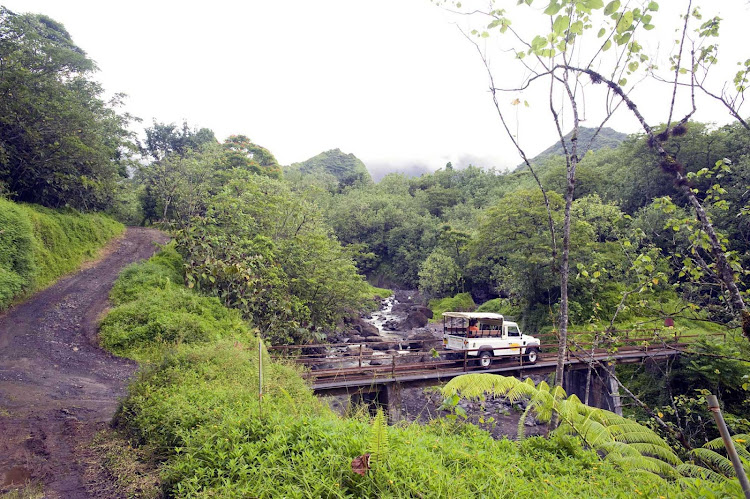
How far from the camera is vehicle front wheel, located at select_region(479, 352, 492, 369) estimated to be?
14.3m

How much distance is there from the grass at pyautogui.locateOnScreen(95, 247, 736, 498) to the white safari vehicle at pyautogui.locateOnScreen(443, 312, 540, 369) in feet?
28.6

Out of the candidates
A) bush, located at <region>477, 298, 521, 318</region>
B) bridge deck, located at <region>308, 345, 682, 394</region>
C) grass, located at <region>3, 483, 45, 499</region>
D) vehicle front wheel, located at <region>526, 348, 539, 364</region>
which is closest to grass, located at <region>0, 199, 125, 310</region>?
grass, located at <region>3, 483, 45, 499</region>

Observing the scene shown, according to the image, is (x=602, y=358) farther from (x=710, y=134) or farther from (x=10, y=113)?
(x=10, y=113)

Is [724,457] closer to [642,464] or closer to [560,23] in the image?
[642,464]

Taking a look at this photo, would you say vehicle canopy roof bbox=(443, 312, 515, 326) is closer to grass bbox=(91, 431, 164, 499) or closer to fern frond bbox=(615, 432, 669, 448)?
fern frond bbox=(615, 432, 669, 448)

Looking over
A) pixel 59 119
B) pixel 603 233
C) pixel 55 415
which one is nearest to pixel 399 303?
pixel 603 233

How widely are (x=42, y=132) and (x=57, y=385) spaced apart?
12.8 meters

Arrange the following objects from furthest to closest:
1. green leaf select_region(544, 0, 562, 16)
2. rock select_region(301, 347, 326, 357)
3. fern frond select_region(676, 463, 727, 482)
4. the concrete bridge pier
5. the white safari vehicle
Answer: the concrete bridge pier → rock select_region(301, 347, 326, 357) → the white safari vehicle → fern frond select_region(676, 463, 727, 482) → green leaf select_region(544, 0, 562, 16)

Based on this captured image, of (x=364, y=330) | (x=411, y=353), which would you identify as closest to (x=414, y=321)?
(x=364, y=330)

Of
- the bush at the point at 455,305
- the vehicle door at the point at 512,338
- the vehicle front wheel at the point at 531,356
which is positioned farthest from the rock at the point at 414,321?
the vehicle door at the point at 512,338

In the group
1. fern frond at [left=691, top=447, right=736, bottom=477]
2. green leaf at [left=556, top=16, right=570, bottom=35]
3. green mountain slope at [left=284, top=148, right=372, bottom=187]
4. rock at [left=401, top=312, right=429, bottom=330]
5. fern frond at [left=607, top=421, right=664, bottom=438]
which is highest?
green mountain slope at [left=284, top=148, right=372, bottom=187]

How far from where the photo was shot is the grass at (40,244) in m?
12.8

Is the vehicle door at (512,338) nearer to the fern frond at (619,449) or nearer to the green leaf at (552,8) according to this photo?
the fern frond at (619,449)

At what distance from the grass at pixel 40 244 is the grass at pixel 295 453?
9.72 meters
